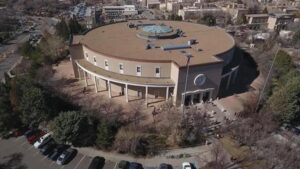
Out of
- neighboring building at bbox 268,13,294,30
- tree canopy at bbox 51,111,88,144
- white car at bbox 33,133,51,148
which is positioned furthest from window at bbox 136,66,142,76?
neighboring building at bbox 268,13,294,30

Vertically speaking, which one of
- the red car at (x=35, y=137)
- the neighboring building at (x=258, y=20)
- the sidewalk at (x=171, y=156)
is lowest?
the sidewalk at (x=171, y=156)

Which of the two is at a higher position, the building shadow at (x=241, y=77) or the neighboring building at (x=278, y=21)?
the neighboring building at (x=278, y=21)

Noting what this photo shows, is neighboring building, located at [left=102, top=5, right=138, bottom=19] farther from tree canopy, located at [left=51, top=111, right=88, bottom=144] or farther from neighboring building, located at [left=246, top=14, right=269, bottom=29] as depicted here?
tree canopy, located at [left=51, top=111, right=88, bottom=144]

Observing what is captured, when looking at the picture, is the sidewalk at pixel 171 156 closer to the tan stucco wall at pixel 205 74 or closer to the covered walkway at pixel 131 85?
the tan stucco wall at pixel 205 74

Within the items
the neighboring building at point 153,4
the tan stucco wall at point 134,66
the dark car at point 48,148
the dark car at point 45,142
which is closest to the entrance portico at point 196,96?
the tan stucco wall at point 134,66

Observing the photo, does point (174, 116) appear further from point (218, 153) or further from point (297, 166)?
point (297, 166)

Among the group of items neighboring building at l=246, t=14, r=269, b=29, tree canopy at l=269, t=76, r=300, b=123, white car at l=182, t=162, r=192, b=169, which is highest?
neighboring building at l=246, t=14, r=269, b=29
